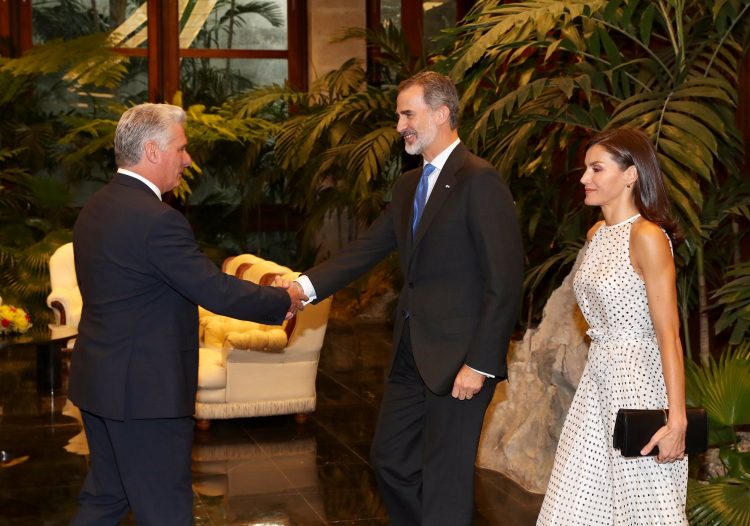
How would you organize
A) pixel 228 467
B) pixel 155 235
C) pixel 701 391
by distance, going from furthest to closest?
pixel 228 467, pixel 701 391, pixel 155 235

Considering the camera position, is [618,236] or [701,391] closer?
[618,236]

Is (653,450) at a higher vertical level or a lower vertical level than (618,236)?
lower

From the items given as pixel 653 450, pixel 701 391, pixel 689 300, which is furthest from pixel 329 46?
pixel 653 450

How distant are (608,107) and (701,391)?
11.2ft

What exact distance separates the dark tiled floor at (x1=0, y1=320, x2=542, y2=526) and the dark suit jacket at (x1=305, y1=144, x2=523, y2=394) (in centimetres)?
147

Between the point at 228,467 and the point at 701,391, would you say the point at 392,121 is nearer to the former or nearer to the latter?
the point at 228,467

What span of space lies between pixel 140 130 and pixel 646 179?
5.16ft

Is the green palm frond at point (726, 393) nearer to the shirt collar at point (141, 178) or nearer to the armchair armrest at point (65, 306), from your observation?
the shirt collar at point (141, 178)

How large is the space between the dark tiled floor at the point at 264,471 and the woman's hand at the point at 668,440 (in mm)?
1817

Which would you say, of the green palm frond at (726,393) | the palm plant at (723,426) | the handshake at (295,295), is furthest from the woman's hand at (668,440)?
the handshake at (295,295)

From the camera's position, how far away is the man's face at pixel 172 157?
3578 mm

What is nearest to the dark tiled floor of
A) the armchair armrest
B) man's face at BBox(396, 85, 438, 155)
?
the armchair armrest

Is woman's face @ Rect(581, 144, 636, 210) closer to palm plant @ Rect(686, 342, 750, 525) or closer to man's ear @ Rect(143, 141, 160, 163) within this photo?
palm plant @ Rect(686, 342, 750, 525)

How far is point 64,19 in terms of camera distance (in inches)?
518
